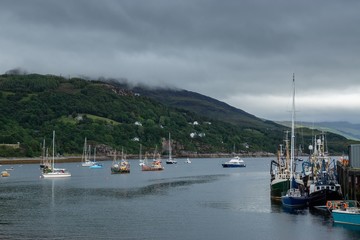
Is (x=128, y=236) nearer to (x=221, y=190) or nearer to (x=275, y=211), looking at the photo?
(x=275, y=211)

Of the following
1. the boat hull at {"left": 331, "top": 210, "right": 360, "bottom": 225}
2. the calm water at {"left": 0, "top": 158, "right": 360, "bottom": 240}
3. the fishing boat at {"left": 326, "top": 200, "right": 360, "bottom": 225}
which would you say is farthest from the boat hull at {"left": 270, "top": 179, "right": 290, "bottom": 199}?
the boat hull at {"left": 331, "top": 210, "right": 360, "bottom": 225}

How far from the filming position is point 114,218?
71.4 m

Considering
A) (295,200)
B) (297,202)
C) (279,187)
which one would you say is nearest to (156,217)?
(295,200)

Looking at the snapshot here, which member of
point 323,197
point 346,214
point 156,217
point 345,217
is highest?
point 323,197

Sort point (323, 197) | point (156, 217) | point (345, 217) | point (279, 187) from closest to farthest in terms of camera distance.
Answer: point (345, 217)
point (156, 217)
point (323, 197)
point (279, 187)

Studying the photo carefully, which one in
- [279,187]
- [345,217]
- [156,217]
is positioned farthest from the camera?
[279,187]

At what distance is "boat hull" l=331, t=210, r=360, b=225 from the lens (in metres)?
61.3

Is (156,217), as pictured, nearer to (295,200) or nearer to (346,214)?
(295,200)

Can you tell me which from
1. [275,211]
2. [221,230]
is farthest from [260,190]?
[221,230]

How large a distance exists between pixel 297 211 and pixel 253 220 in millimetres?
9526

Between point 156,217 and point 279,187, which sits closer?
point 156,217

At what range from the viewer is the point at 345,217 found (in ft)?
206

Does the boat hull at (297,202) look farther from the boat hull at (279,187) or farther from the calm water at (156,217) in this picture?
the boat hull at (279,187)

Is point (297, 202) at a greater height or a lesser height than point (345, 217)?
greater
